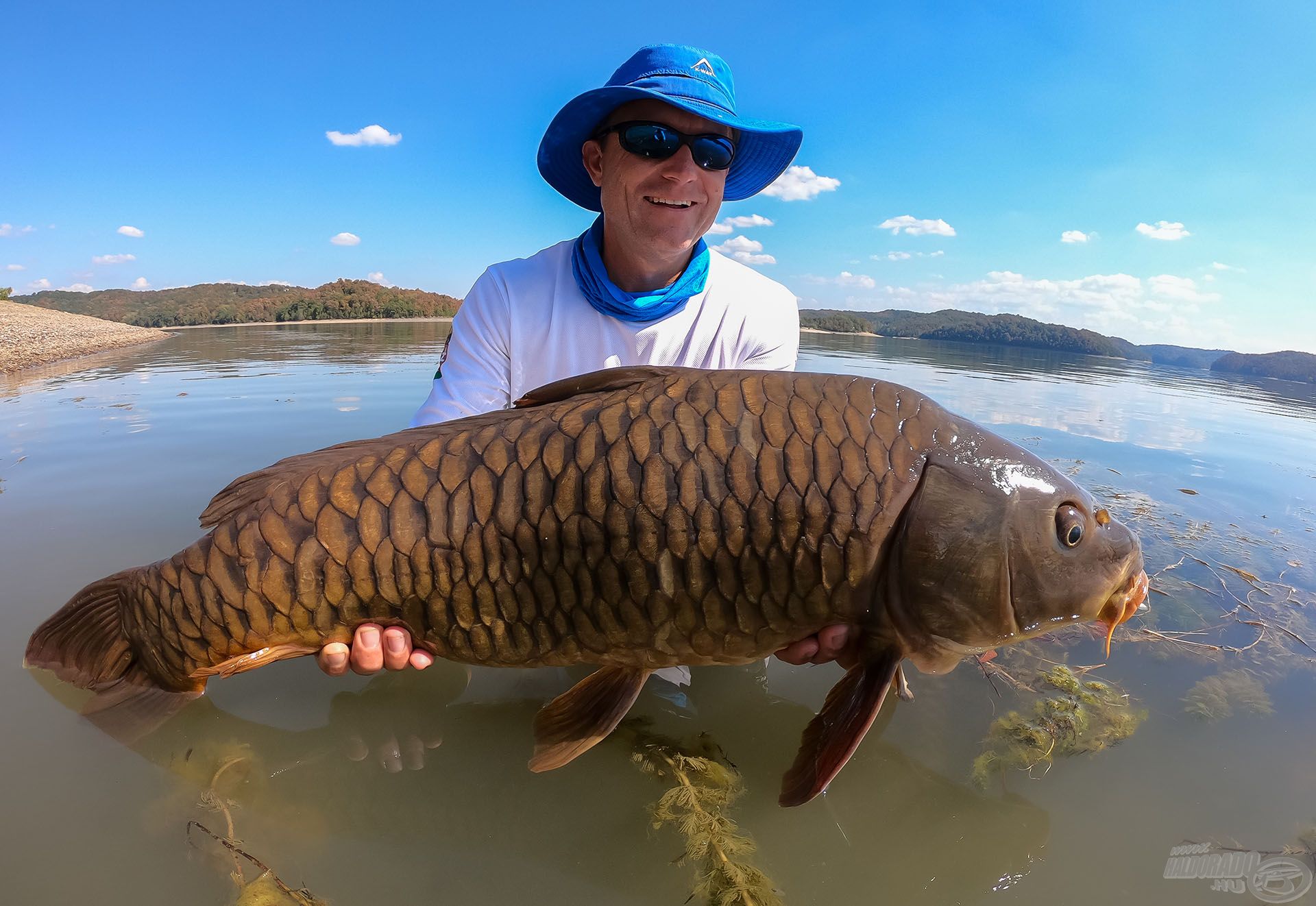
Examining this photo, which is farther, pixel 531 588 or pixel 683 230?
pixel 683 230

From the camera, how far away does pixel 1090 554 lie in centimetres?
165

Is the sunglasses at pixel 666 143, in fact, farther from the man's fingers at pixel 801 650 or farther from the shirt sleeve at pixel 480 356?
the man's fingers at pixel 801 650

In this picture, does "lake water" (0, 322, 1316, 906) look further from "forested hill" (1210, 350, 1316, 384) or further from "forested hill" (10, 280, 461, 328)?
"forested hill" (10, 280, 461, 328)

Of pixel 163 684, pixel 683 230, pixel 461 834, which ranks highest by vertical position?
pixel 683 230

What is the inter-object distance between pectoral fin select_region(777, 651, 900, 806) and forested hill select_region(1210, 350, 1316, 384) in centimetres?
4167

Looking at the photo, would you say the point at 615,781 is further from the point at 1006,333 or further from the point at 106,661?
the point at 1006,333

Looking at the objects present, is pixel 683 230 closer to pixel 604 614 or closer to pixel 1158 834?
pixel 604 614

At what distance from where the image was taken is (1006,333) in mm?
62781

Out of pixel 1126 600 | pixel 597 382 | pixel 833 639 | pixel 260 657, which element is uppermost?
pixel 597 382

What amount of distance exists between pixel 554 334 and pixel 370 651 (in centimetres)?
156

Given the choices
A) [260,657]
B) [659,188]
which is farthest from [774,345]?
[260,657]

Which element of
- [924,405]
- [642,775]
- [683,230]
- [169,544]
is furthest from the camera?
[169,544]

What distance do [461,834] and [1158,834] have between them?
74.1 inches

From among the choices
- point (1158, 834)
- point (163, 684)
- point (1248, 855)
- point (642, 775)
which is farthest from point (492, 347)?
point (1248, 855)
